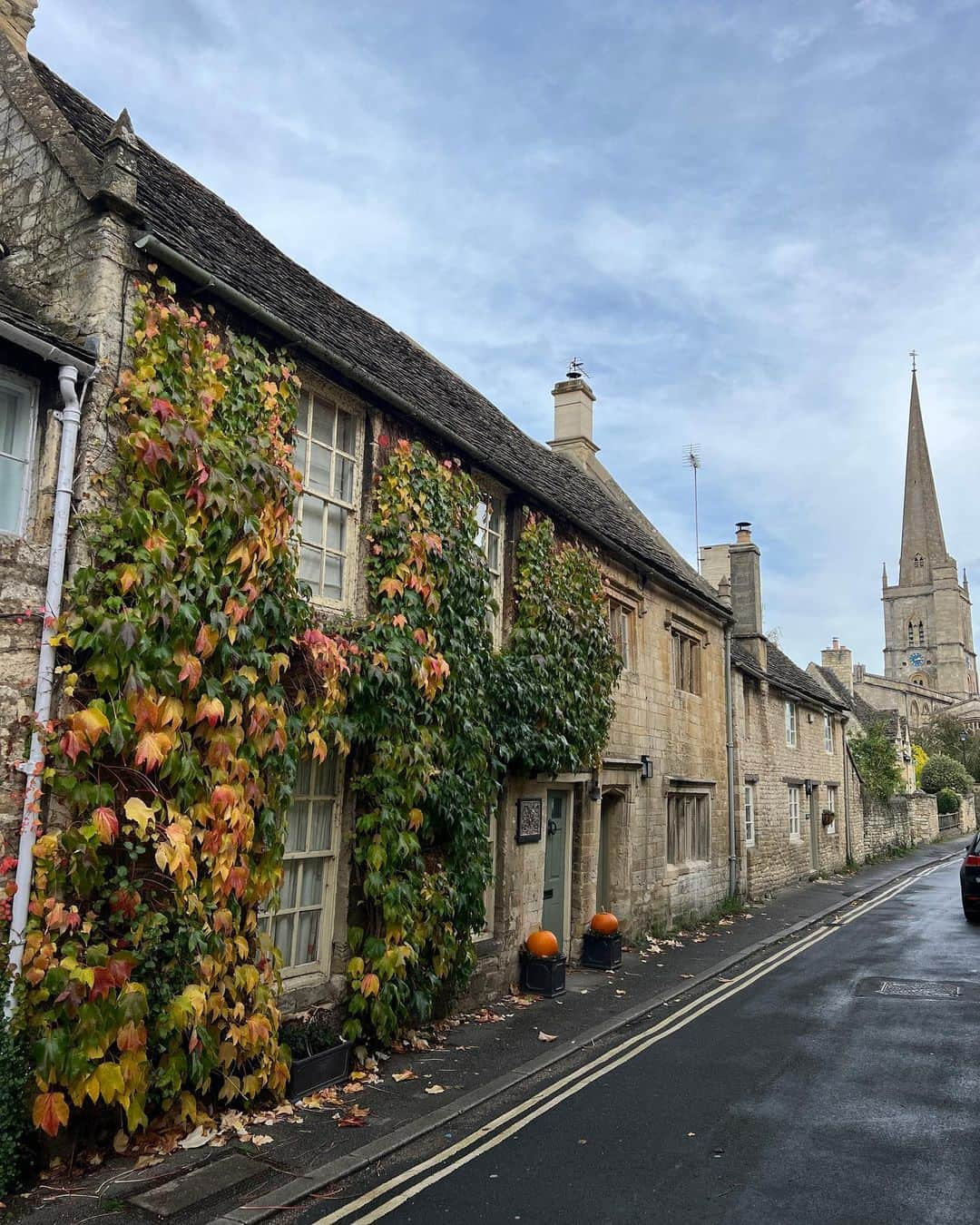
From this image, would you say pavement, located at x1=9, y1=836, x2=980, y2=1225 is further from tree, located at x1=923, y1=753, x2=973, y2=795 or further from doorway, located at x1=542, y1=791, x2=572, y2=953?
tree, located at x1=923, y1=753, x2=973, y2=795

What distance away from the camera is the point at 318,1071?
703 centimetres

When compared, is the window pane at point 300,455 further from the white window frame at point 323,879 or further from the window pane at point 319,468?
the white window frame at point 323,879

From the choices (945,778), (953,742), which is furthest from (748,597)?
(953,742)

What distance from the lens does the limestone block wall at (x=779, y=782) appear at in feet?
66.2

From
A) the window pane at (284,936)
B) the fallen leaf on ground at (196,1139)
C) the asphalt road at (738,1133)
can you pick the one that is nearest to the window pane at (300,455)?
the window pane at (284,936)

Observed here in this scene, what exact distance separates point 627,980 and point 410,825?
16.3 feet

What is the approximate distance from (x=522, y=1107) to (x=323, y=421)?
6.11m

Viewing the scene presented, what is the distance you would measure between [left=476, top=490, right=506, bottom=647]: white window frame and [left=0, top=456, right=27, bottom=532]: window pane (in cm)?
538

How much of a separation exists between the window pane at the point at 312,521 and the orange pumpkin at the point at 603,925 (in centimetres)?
699

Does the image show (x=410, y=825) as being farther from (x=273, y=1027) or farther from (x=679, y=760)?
(x=679, y=760)

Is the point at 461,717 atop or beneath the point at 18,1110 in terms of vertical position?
atop

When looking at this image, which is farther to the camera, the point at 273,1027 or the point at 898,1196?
the point at 273,1027

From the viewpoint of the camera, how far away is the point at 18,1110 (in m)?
5.10

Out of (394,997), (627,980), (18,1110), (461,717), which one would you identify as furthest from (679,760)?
Answer: (18,1110)
